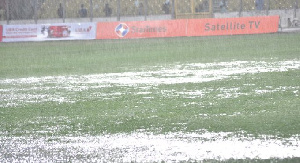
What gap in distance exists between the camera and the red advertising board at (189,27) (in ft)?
109

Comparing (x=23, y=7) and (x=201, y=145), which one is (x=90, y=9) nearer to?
(x=23, y=7)

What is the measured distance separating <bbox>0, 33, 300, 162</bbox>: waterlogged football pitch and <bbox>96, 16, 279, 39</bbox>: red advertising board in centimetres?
1257

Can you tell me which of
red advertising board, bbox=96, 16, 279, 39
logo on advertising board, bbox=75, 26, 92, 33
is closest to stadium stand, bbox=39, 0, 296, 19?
logo on advertising board, bbox=75, 26, 92, 33

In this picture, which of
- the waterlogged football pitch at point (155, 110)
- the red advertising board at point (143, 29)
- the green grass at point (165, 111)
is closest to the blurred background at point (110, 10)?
the red advertising board at point (143, 29)

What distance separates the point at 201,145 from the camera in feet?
22.5

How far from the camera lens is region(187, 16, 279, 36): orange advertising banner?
3312cm

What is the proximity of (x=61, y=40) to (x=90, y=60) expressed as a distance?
13150mm

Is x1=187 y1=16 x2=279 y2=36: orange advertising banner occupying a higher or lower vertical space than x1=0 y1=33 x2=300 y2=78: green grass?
higher

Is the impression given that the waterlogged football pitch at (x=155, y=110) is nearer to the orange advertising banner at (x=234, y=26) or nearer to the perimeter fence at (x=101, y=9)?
the orange advertising banner at (x=234, y=26)

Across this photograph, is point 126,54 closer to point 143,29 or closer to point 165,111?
point 143,29

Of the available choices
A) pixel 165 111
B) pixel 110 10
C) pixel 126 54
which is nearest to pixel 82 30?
pixel 110 10

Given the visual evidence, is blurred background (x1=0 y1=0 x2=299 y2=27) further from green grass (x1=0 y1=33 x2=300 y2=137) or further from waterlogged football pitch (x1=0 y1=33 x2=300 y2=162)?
green grass (x1=0 y1=33 x2=300 y2=137)

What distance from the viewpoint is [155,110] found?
962 centimetres

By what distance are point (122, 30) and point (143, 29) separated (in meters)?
1.24
